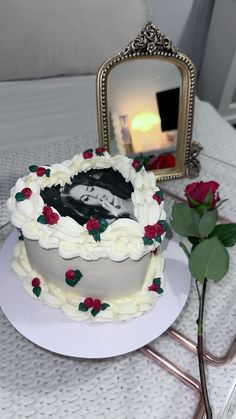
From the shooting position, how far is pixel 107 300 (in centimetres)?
78

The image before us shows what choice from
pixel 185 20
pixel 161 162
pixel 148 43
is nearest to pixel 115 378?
pixel 161 162

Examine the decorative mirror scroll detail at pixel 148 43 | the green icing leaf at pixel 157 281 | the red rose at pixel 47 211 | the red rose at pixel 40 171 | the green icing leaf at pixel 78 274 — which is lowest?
the green icing leaf at pixel 157 281

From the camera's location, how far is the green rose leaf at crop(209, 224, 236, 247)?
73 cm

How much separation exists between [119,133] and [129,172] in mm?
251

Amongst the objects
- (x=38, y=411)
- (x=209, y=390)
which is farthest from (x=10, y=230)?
(x=209, y=390)

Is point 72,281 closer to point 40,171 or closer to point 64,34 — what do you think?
point 40,171

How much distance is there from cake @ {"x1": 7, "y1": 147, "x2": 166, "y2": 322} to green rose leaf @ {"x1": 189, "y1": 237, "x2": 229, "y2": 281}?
8 centimetres

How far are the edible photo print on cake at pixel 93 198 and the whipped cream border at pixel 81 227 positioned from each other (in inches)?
0.6

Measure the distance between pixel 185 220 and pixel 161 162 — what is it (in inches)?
17.1

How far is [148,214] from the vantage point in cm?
76

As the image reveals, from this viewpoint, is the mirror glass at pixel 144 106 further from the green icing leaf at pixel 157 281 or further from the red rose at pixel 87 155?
the green icing leaf at pixel 157 281

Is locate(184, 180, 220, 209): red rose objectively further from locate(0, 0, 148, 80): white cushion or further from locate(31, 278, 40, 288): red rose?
locate(0, 0, 148, 80): white cushion

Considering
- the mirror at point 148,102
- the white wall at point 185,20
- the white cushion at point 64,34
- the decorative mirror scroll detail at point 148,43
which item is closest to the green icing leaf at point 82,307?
the mirror at point 148,102

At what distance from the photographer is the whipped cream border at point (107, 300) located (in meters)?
0.77
